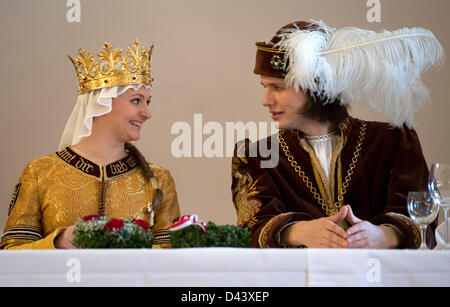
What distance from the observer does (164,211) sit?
319 centimetres

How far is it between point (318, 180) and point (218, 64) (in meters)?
2.13

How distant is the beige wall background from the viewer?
496cm

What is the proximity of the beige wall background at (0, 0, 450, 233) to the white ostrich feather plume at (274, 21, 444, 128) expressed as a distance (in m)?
2.02

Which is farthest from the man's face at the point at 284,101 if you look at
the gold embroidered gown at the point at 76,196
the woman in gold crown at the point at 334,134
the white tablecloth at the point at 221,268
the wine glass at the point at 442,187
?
the white tablecloth at the point at 221,268

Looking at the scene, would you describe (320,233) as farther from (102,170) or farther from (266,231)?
(102,170)

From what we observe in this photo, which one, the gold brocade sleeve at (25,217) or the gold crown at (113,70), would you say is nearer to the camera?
the gold brocade sleeve at (25,217)

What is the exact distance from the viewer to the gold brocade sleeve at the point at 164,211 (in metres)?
3.12

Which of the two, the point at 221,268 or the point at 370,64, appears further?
the point at 370,64

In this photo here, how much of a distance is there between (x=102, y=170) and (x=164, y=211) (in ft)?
1.05

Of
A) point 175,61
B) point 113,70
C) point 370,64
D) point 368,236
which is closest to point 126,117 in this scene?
point 113,70

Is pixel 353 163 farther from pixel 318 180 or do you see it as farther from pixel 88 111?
pixel 88 111

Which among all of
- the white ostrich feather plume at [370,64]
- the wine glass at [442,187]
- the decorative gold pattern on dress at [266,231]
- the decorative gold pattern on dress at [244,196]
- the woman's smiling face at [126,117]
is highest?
the white ostrich feather plume at [370,64]

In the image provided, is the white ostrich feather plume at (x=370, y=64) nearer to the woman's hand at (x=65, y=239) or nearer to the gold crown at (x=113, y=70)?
the gold crown at (x=113, y=70)

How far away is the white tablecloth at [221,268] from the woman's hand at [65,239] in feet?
2.01
